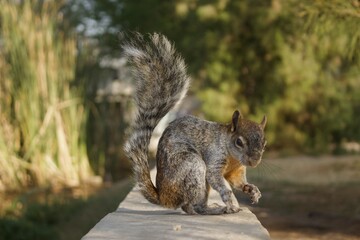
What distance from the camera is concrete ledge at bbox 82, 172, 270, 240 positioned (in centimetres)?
534

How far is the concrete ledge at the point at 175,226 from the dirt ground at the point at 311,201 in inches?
35.9

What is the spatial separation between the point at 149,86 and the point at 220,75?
50.6ft

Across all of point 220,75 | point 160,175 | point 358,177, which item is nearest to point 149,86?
point 160,175

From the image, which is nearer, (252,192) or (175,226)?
(175,226)

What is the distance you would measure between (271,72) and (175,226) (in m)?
16.3

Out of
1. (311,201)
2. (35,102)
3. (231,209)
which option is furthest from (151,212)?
(35,102)

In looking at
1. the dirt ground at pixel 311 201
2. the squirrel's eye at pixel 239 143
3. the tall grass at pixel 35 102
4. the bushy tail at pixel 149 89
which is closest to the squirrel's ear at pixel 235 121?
the squirrel's eye at pixel 239 143

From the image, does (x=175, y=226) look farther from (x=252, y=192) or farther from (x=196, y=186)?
(x=252, y=192)

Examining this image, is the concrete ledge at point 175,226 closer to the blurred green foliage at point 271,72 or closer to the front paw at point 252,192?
the front paw at point 252,192

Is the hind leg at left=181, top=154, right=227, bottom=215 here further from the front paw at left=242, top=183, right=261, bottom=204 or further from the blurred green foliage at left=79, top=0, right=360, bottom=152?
the blurred green foliage at left=79, top=0, right=360, bottom=152

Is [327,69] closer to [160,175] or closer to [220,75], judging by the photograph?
[220,75]

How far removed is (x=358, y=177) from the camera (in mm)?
14492

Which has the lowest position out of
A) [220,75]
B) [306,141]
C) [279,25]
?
[306,141]

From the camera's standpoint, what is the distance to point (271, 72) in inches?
854
